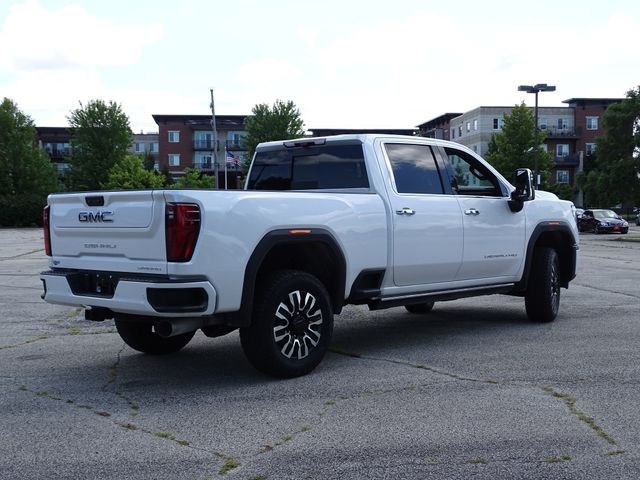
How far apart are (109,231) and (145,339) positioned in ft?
5.44

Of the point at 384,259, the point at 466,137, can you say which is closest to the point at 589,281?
the point at 384,259

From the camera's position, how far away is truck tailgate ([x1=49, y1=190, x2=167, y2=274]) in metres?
5.25

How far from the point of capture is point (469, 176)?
26.0 feet

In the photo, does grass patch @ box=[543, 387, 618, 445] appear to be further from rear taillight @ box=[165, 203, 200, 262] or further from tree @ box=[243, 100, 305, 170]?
tree @ box=[243, 100, 305, 170]

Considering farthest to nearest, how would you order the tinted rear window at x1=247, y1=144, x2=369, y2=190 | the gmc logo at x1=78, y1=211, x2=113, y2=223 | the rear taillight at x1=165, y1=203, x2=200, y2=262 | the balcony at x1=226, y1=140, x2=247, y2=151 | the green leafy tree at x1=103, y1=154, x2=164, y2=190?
1. the balcony at x1=226, y1=140, x2=247, y2=151
2. the green leafy tree at x1=103, y1=154, x2=164, y2=190
3. the tinted rear window at x1=247, y1=144, x2=369, y2=190
4. the gmc logo at x1=78, y1=211, x2=113, y2=223
5. the rear taillight at x1=165, y1=203, x2=200, y2=262

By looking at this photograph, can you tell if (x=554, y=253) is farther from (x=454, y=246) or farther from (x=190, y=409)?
(x=190, y=409)

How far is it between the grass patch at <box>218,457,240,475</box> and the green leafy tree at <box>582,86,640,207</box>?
3881 centimetres

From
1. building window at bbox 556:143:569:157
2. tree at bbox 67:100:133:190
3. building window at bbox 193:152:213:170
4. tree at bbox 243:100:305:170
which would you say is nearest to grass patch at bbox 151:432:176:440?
tree at bbox 243:100:305:170

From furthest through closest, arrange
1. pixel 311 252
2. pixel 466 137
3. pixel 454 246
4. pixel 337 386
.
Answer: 1. pixel 466 137
2. pixel 454 246
3. pixel 311 252
4. pixel 337 386

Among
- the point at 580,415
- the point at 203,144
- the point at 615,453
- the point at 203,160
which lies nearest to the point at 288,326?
the point at 580,415

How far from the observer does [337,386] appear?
5688 mm

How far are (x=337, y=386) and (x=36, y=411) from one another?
2.15 m

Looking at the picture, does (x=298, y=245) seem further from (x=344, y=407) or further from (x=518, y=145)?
(x=518, y=145)

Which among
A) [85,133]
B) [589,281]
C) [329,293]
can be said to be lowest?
[589,281]
